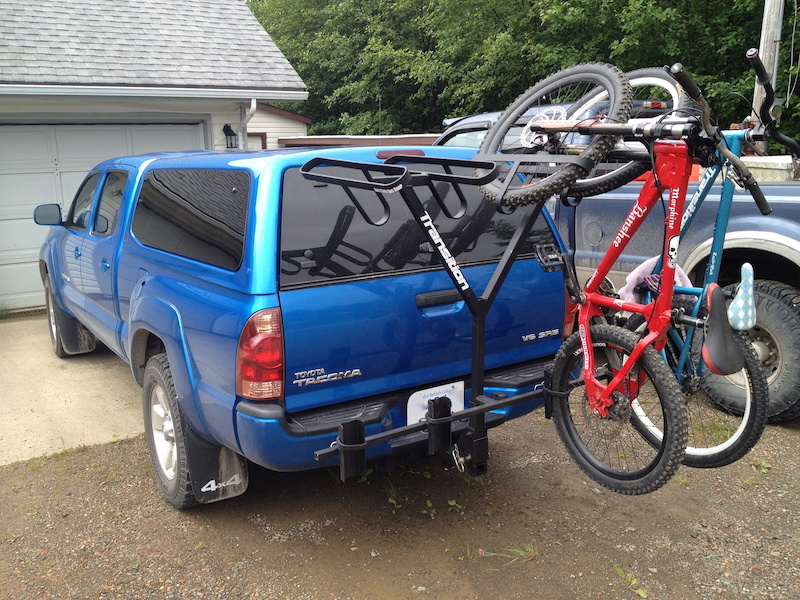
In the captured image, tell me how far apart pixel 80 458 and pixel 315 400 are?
238 centimetres

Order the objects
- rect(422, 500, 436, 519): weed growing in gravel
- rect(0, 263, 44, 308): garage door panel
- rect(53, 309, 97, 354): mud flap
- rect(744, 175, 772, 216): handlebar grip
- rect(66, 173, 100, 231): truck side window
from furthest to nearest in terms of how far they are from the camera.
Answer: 1. rect(0, 263, 44, 308): garage door panel
2. rect(53, 309, 97, 354): mud flap
3. rect(66, 173, 100, 231): truck side window
4. rect(422, 500, 436, 519): weed growing in gravel
5. rect(744, 175, 772, 216): handlebar grip

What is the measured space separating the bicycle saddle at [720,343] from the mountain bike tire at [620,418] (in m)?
0.18

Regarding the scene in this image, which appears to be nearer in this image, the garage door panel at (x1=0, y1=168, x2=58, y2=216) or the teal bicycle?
the teal bicycle

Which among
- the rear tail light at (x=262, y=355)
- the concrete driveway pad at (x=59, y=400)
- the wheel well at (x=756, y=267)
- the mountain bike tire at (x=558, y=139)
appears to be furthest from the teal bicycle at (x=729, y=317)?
the concrete driveway pad at (x=59, y=400)

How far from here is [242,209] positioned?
3178mm

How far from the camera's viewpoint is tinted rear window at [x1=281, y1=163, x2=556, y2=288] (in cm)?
310

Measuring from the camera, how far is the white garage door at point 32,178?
887 cm

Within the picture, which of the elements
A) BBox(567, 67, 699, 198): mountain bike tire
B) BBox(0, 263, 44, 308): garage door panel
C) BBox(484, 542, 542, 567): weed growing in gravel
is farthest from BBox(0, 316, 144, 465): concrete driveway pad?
BBox(567, 67, 699, 198): mountain bike tire

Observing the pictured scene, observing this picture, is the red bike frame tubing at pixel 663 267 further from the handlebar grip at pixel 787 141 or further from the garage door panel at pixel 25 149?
the garage door panel at pixel 25 149

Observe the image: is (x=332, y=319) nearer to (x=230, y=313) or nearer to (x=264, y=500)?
(x=230, y=313)

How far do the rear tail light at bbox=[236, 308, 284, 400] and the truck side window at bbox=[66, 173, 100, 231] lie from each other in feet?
10.4

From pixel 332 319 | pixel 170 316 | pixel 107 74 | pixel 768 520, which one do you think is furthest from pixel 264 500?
pixel 107 74

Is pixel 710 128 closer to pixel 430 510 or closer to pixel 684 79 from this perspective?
pixel 684 79

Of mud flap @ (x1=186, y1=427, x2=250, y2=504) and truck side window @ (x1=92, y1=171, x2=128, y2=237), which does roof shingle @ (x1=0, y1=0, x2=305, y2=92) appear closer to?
truck side window @ (x1=92, y1=171, x2=128, y2=237)
